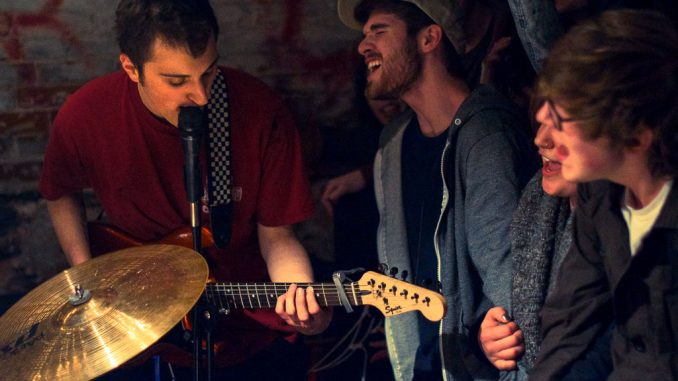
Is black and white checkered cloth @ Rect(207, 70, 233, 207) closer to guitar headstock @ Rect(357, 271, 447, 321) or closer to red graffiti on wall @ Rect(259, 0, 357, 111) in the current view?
guitar headstock @ Rect(357, 271, 447, 321)

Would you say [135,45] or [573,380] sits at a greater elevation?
[135,45]

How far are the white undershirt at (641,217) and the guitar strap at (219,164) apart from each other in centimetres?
145

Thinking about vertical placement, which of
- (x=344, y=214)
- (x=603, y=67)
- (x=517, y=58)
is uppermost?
(x=603, y=67)

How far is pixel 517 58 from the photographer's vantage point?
136 inches

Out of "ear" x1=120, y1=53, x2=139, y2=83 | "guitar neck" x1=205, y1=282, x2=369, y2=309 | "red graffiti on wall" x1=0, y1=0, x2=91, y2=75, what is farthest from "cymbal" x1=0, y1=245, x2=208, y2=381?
"red graffiti on wall" x1=0, y1=0, x2=91, y2=75

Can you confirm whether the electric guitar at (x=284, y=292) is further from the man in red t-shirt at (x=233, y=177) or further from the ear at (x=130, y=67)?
the ear at (x=130, y=67)

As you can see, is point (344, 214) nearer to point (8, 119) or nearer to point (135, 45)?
point (135, 45)

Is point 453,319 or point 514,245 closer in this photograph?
point 514,245

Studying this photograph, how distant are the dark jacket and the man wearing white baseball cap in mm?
463

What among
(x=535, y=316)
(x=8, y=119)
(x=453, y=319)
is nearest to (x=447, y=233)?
(x=453, y=319)

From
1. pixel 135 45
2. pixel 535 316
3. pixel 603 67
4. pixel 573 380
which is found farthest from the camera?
pixel 135 45

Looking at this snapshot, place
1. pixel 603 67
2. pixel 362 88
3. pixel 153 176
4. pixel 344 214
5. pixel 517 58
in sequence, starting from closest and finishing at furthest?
pixel 603 67, pixel 153 176, pixel 517 58, pixel 344 214, pixel 362 88

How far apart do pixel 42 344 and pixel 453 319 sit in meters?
1.28

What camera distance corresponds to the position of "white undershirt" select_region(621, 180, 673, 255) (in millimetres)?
2031
